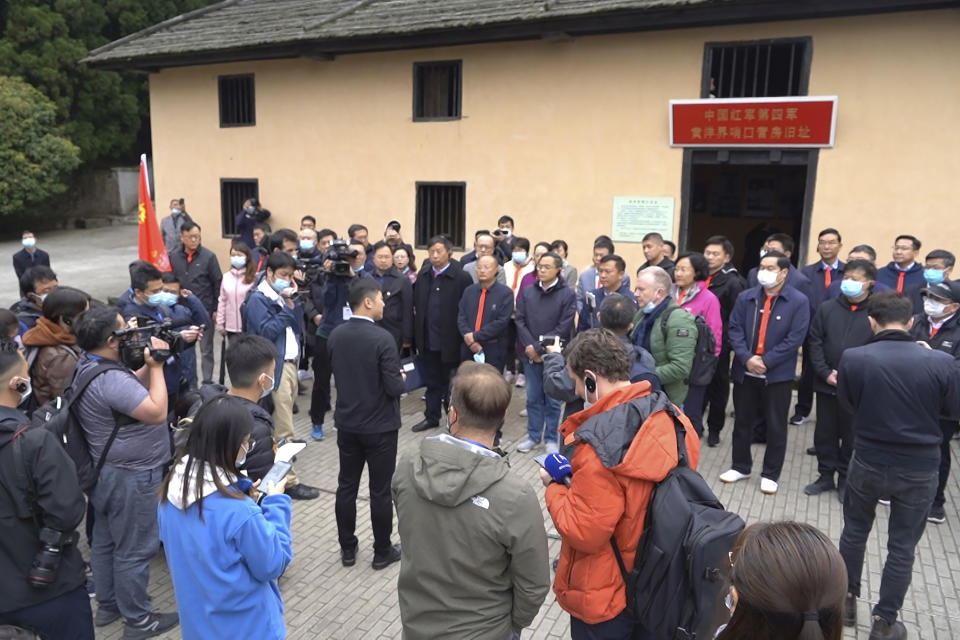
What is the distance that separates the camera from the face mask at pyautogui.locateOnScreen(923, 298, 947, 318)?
5.20 m

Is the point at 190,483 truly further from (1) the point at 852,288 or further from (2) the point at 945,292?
(2) the point at 945,292

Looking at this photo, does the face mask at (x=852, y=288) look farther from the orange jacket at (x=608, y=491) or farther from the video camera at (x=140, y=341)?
the video camera at (x=140, y=341)

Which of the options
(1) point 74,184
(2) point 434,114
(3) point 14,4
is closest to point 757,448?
(2) point 434,114

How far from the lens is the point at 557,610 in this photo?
4.21 m

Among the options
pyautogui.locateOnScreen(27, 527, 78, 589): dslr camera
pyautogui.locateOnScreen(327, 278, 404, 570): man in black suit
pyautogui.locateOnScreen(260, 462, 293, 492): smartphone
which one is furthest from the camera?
pyautogui.locateOnScreen(327, 278, 404, 570): man in black suit

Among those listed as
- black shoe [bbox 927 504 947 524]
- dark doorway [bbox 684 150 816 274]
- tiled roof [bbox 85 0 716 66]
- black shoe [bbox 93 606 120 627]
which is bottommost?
black shoe [bbox 93 606 120 627]

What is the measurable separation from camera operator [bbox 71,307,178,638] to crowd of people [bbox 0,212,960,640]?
0.04 ft

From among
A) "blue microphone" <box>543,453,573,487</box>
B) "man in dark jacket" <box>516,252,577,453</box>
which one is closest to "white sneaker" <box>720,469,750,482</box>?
"man in dark jacket" <box>516,252,577,453</box>

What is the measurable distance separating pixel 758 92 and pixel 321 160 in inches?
313

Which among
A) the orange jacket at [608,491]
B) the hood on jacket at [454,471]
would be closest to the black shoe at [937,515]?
the orange jacket at [608,491]

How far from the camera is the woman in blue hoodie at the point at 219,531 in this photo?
94.0 inches

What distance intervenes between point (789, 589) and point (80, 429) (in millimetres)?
3538

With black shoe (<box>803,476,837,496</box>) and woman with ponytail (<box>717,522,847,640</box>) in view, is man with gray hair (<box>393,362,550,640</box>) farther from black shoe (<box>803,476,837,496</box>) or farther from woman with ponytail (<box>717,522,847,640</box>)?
black shoe (<box>803,476,837,496</box>)

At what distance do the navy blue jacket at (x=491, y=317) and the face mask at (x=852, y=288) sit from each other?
10.1 ft
